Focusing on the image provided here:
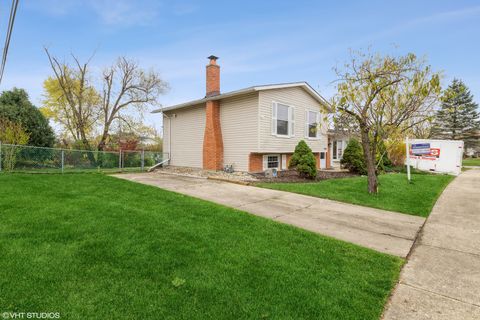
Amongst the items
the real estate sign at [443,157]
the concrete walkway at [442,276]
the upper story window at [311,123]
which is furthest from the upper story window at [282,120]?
the concrete walkway at [442,276]

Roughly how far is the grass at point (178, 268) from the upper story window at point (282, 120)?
863 centimetres

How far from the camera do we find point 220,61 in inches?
572

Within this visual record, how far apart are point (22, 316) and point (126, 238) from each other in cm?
170

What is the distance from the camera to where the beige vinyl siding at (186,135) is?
14930mm

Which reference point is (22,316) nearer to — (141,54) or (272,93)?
(272,93)

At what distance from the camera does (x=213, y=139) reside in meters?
13.5

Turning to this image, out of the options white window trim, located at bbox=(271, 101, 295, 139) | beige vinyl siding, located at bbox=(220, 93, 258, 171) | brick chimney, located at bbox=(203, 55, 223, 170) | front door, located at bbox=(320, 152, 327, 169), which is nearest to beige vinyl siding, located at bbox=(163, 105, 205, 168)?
brick chimney, located at bbox=(203, 55, 223, 170)

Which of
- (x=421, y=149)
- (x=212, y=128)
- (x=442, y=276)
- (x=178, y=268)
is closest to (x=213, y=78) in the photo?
(x=212, y=128)

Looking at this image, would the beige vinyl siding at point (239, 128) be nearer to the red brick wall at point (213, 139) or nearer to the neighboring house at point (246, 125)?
the neighboring house at point (246, 125)

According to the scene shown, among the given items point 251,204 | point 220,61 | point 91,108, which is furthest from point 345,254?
point 91,108

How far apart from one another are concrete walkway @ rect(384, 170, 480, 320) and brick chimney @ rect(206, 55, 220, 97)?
11772 millimetres

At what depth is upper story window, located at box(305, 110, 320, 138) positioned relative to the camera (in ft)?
49.9

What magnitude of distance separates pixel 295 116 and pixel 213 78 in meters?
5.22

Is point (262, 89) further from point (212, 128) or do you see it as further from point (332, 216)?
point (332, 216)
